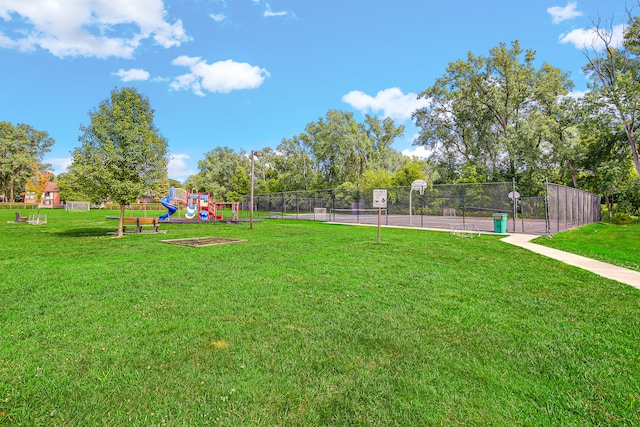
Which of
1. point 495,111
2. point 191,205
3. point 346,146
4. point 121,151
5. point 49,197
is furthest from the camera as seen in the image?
point 49,197

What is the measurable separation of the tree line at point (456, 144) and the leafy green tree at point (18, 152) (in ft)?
0.75

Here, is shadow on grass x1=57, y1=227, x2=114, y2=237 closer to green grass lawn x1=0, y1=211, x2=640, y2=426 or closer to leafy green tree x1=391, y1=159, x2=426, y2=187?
green grass lawn x1=0, y1=211, x2=640, y2=426

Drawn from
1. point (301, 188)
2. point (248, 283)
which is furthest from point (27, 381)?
point (301, 188)

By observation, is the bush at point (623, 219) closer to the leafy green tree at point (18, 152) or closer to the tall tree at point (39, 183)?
the leafy green tree at point (18, 152)

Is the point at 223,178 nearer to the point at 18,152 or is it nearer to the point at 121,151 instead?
the point at 18,152

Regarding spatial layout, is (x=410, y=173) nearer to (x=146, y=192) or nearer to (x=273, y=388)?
(x=146, y=192)

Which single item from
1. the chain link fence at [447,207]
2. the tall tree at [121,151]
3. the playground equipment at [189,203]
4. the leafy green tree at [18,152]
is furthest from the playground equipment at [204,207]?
the leafy green tree at [18,152]

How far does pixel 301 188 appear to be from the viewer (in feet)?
185

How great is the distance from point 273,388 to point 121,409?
3.40 feet

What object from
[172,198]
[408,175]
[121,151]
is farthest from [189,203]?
[408,175]

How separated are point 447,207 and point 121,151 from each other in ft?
75.0

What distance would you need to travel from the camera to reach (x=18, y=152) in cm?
6462

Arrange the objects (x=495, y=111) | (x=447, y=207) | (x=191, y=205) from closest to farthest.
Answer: (x=191, y=205)
(x=447, y=207)
(x=495, y=111)

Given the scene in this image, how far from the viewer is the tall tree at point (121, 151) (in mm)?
11875
